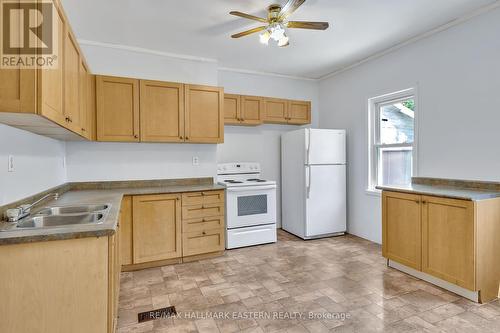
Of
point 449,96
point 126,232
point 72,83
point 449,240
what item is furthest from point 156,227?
point 449,96

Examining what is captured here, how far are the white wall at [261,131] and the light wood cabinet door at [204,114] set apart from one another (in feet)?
2.30

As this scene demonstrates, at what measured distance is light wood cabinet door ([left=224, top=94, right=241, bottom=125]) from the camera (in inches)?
162

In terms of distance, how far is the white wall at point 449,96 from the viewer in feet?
8.56

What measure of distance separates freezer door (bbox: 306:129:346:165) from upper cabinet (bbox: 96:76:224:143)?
A: 135 centimetres

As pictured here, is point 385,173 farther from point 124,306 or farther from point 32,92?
point 32,92

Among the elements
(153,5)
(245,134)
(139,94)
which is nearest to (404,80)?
(245,134)

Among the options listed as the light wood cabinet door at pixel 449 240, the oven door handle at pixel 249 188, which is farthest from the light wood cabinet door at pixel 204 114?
the light wood cabinet door at pixel 449 240

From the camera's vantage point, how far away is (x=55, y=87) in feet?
5.23

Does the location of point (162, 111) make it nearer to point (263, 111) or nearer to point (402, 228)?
point (263, 111)

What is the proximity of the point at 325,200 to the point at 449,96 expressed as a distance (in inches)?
80.0

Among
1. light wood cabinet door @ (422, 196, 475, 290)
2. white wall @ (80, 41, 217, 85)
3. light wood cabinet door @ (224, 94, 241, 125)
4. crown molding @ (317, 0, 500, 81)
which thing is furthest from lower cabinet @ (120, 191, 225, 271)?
crown molding @ (317, 0, 500, 81)

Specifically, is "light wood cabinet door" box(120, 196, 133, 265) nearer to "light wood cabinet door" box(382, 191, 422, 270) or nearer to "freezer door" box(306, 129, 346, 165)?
"freezer door" box(306, 129, 346, 165)

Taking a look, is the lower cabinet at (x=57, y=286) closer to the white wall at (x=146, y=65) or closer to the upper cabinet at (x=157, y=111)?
the upper cabinet at (x=157, y=111)

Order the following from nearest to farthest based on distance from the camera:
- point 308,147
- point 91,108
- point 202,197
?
point 91,108 < point 202,197 < point 308,147
